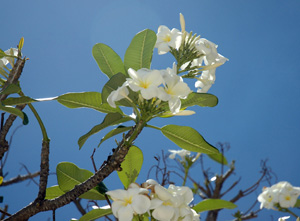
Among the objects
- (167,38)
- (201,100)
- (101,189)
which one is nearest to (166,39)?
(167,38)

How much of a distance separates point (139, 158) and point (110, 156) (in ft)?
0.44

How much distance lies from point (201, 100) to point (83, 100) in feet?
1.15

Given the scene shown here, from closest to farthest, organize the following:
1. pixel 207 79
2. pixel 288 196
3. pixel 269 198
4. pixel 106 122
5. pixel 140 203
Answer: pixel 140 203
pixel 106 122
pixel 207 79
pixel 288 196
pixel 269 198

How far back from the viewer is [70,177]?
3.27 feet

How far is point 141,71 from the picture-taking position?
0.84 meters

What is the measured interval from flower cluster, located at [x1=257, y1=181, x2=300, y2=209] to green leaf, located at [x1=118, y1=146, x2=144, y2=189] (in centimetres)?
153

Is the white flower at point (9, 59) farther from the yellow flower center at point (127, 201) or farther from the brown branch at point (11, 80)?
the yellow flower center at point (127, 201)

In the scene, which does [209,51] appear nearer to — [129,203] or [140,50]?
[140,50]

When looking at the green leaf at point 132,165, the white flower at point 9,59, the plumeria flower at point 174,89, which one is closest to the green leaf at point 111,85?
the plumeria flower at point 174,89

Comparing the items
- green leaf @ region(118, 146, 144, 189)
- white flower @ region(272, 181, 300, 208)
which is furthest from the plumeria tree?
white flower @ region(272, 181, 300, 208)

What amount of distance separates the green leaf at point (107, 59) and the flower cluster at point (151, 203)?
394 mm

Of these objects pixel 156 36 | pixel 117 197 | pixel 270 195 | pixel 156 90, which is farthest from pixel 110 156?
pixel 270 195

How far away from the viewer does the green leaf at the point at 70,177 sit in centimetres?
99

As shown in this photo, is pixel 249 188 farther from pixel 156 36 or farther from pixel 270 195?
pixel 156 36
